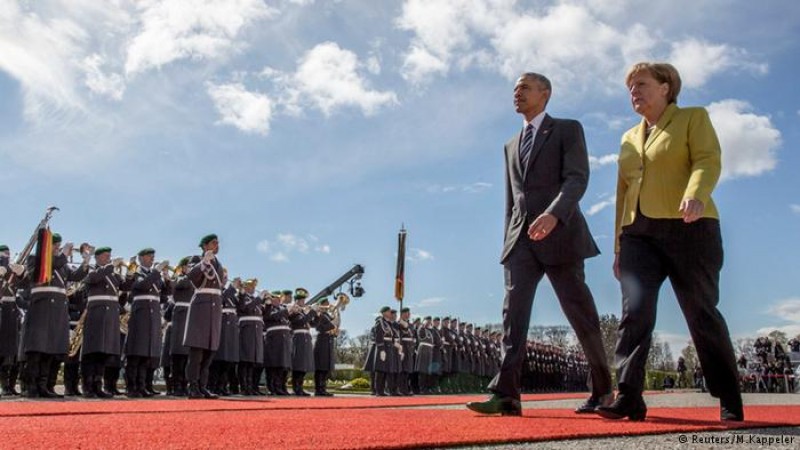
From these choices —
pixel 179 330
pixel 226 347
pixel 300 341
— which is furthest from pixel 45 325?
pixel 300 341

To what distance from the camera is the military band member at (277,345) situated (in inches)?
531

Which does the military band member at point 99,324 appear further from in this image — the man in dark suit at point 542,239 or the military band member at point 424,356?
the military band member at point 424,356

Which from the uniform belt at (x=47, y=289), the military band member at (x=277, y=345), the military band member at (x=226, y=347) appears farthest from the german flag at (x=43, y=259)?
the military band member at (x=277, y=345)

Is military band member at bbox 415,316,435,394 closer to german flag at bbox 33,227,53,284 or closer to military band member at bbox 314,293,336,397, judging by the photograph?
military band member at bbox 314,293,336,397

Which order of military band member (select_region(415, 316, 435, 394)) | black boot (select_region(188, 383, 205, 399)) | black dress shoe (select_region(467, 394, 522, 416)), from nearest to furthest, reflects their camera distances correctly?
black dress shoe (select_region(467, 394, 522, 416)) < black boot (select_region(188, 383, 205, 399)) < military band member (select_region(415, 316, 435, 394))

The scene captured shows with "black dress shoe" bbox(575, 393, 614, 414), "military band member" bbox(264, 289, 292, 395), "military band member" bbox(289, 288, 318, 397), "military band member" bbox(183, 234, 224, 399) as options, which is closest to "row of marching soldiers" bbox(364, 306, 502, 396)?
"military band member" bbox(289, 288, 318, 397)

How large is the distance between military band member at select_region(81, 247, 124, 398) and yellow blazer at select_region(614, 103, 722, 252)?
26.0 ft

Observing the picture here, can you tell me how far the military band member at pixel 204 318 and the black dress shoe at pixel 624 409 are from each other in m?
6.06

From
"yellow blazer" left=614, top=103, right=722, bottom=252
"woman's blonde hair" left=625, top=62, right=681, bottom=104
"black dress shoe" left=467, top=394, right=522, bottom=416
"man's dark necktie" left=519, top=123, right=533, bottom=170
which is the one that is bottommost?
"black dress shoe" left=467, top=394, right=522, bottom=416

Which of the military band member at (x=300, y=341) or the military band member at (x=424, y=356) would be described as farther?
the military band member at (x=424, y=356)

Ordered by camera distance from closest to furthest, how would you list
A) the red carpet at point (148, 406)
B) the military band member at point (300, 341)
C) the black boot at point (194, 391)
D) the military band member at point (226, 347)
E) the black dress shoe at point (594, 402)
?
the black dress shoe at point (594, 402)
the red carpet at point (148, 406)
the black boot at point (194, 391)
the military band member at point (226, 347)
the military band member at point (300, 341)

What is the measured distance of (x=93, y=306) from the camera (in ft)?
32.9

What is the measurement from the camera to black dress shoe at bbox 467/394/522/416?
13.6ft

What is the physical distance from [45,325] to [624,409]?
802 centimetres
